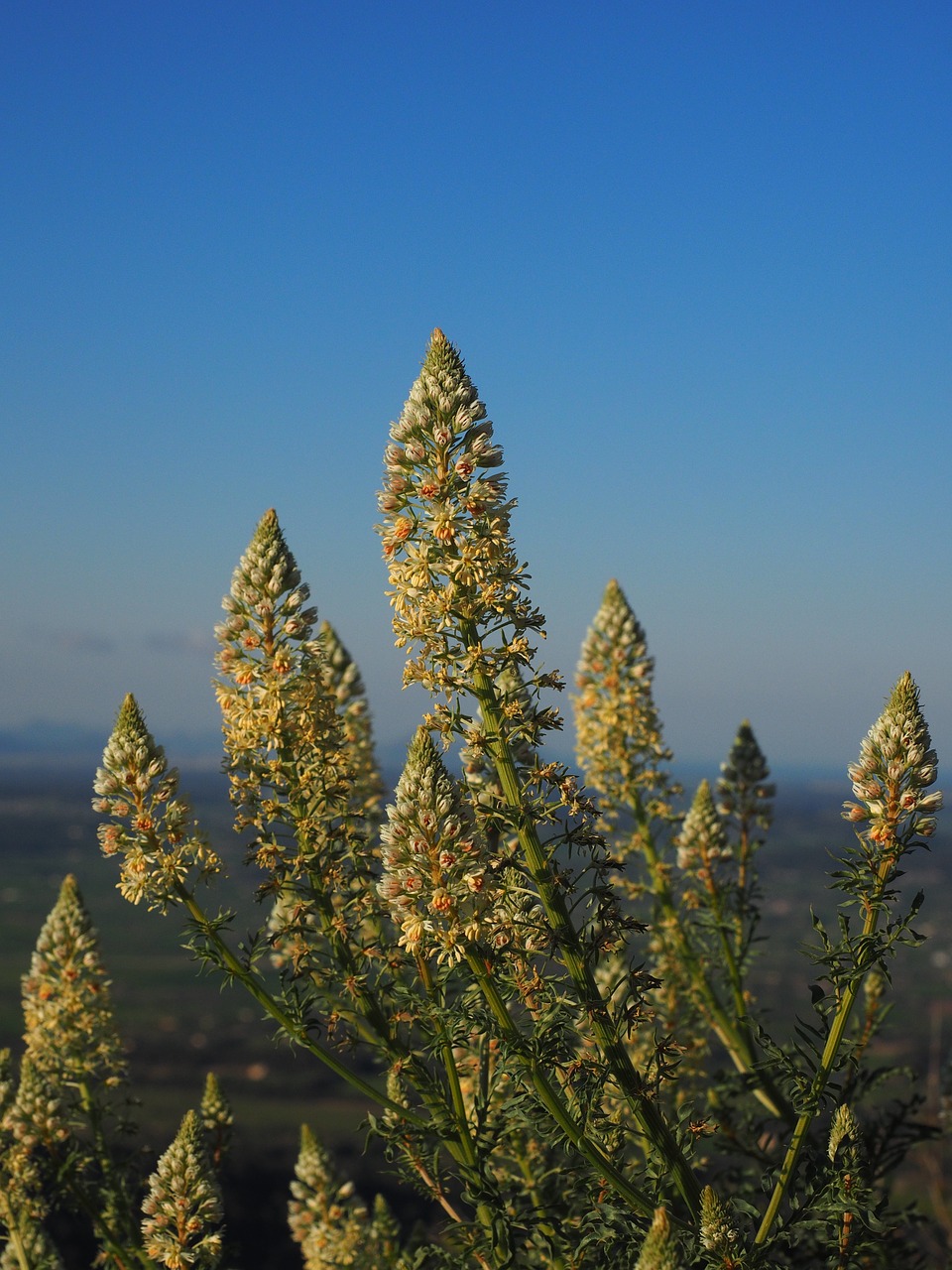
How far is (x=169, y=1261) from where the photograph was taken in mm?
5734

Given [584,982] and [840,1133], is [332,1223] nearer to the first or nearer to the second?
[840,1133]

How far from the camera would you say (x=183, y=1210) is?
5.87 metres

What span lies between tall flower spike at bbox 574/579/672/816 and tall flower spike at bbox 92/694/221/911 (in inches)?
168

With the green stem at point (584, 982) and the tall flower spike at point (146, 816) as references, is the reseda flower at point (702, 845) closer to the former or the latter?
the green stem at point (584, 982)

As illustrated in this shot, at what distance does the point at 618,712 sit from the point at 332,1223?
4.48 meters

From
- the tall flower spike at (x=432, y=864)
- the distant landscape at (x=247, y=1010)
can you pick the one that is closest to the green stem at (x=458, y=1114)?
the tall flower spike at (x=432, y=864)

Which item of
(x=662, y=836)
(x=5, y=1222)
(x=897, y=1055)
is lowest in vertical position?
(x=897, y=1055)

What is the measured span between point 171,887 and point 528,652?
222 centimetres

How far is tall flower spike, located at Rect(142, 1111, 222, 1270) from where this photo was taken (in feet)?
19.1

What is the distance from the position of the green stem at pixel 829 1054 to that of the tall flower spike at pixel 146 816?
3.01 metres

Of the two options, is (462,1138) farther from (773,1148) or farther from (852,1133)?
(773,1148)

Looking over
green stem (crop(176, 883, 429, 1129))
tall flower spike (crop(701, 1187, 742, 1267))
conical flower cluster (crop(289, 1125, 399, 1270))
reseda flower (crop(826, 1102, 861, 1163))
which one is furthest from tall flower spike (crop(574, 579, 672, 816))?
tall flower spike (crop(701, 1187, 742, 1267))

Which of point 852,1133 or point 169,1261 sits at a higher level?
point 852,1133

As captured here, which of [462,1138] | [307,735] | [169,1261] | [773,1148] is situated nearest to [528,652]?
[307,735]
